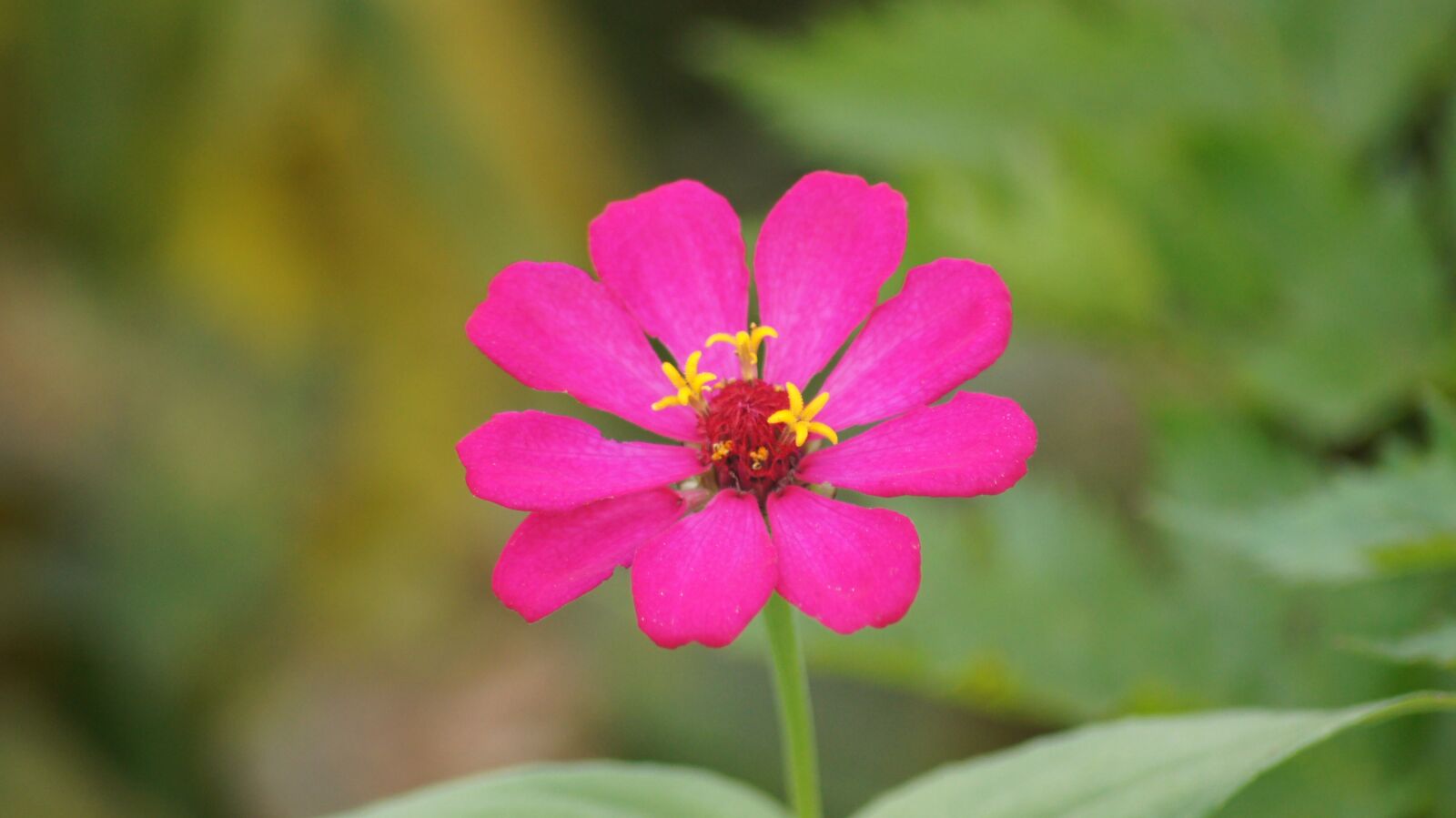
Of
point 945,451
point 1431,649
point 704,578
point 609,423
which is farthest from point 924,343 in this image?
point 609,423

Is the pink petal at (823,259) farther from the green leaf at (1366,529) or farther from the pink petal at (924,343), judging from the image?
the green leaf at (1366,529)

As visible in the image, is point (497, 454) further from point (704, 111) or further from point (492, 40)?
point (704, 111)

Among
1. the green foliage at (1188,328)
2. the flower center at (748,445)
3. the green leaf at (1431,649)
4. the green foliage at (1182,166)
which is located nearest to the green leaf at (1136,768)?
the green leaf at (1431,649)

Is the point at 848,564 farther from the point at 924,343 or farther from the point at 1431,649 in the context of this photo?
the point at 1431,649

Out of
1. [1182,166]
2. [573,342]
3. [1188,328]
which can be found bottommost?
[573,342]

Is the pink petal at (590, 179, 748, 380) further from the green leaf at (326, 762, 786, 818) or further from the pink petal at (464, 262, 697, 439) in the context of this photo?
the green leaf at (326, 762, 786, 818)

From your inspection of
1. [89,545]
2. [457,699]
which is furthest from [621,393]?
[89,545]
